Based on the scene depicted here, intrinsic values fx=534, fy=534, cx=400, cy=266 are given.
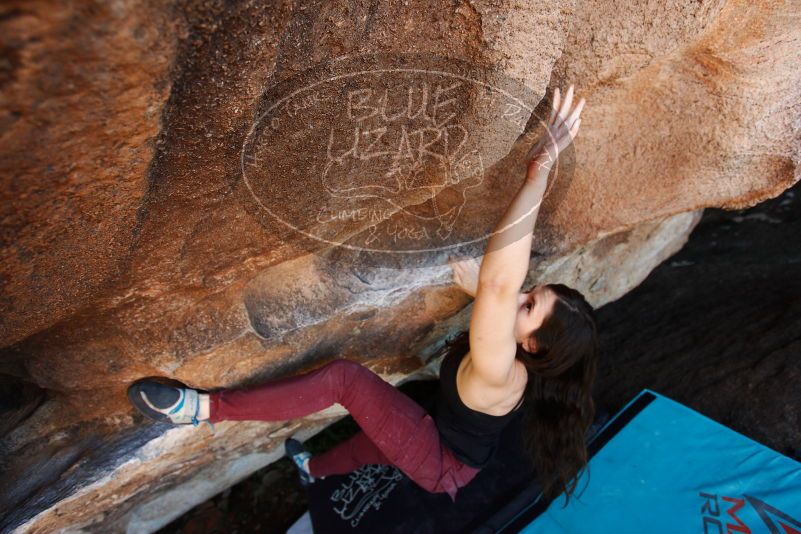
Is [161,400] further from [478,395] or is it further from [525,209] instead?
[525,209]

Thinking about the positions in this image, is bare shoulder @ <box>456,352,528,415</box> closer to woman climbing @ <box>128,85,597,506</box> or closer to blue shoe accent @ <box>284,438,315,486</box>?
woman climbing @ <box>128,85,597,506</box>

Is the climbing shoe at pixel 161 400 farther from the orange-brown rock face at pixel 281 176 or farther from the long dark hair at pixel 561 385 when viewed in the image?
the long dark hair at pixel 561 385

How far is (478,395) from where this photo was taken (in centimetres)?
153

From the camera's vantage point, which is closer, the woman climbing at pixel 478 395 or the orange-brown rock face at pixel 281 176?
the orange-brown rock face at pixel 281 176

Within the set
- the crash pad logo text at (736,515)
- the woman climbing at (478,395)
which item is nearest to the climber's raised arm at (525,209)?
the woman climbing at (478,395)

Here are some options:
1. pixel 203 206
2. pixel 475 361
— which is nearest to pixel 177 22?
pixel 203 206

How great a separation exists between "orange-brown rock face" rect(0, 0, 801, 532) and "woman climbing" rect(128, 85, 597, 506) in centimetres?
9

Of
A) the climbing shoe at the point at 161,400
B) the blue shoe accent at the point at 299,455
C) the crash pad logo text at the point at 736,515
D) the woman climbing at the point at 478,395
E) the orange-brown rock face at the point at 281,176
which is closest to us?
the orange-brown rock face at the point at 281,176

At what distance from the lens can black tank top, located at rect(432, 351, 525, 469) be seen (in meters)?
1.63

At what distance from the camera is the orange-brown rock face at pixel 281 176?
72 cm

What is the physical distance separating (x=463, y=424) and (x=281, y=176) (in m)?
1.01

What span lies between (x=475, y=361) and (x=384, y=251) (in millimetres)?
482

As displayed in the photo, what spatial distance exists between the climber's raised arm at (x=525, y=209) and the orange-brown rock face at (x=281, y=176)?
77mm

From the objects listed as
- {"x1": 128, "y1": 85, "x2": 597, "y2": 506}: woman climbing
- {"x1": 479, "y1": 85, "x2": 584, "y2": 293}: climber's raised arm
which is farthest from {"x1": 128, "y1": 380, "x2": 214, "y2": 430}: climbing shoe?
{"x1": 479, "y1": 85, "x2": 584, "y2": 293}: climber's raised arm
